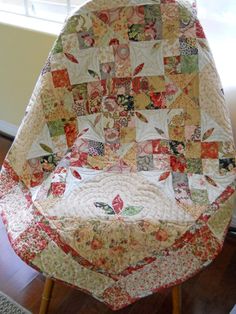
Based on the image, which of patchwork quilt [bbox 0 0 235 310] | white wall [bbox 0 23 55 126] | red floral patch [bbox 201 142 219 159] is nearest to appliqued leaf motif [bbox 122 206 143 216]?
patchwork quilt [bbox 0 0 235 310]

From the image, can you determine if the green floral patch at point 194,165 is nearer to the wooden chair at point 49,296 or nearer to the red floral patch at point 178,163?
the red floral patch at point 178,163

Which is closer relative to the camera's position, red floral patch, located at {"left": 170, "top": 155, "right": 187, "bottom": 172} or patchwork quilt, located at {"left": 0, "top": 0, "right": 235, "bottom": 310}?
patchwork quilt, located at {"left": 0, "top": 0, "right": 235, "bottom": 310}

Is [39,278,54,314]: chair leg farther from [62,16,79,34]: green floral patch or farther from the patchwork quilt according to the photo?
[62,16,79,34]: green floral patch

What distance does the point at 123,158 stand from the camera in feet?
4.63

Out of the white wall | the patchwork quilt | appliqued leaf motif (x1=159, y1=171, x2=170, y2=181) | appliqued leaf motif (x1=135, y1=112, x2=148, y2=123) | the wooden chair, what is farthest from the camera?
the white wall

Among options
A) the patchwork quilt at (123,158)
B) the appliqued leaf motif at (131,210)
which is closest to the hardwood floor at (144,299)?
the patchwork quilt at (123,158)

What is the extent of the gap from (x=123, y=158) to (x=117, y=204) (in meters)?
0.25

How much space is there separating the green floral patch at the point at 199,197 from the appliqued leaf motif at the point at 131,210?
0.57 ft

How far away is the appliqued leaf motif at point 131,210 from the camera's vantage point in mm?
1159

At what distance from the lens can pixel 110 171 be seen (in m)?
1.37

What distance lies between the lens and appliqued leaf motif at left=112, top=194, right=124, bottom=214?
1.18 meters

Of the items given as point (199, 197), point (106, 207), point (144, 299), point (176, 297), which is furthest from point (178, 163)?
point (144, 299)

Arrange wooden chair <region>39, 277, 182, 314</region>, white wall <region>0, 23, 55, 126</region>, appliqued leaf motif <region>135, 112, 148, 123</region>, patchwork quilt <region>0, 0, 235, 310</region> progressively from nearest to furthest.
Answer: patchwork quilt <region>0, 0, 235, 310</region>, wooden chair <region>39, 277, 182, 314</region>, appliqued leaf motif <region>135, 112, 148, 123</region>, white wall <region>0, 23, 55, 126</region>

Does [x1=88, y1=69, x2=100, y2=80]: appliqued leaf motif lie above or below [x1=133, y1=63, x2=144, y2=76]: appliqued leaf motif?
below
